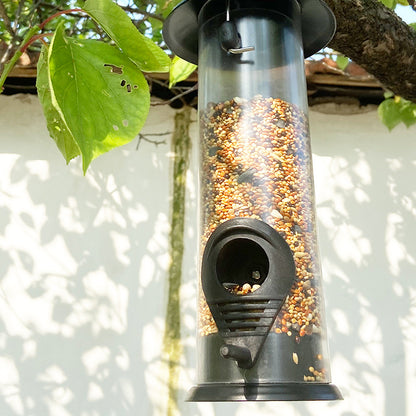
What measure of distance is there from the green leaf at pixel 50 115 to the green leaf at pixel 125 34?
128 mm

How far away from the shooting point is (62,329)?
2.93 m

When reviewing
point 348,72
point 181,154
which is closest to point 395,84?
point 348,72

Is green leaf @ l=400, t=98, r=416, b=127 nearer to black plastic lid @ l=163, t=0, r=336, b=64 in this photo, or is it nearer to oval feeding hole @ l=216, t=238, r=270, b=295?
black plastic lid @ l=163, t=0, r=336, b=64

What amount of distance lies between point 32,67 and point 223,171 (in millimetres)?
1893

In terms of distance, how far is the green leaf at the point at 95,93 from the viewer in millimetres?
803

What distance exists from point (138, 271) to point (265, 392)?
1936 millimetres

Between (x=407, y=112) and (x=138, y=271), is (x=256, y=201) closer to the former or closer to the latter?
(x=407, y=112)

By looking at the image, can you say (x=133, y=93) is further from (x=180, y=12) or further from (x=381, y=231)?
(x=381, y=231)

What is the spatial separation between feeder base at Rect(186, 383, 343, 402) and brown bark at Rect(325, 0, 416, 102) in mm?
862

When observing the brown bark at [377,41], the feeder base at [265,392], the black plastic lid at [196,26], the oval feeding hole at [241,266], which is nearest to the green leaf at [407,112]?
the brown bark at [377,41]

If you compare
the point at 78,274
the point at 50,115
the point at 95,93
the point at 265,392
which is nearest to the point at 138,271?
the point at 78,274

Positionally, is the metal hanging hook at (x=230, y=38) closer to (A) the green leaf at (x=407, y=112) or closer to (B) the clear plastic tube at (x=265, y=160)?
(B) the clear plastic tube at (x=265, y=160)

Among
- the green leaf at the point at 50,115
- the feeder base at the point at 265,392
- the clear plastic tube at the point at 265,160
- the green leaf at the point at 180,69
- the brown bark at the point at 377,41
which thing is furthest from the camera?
the green leaf at the point at 180,69

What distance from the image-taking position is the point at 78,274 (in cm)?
301
